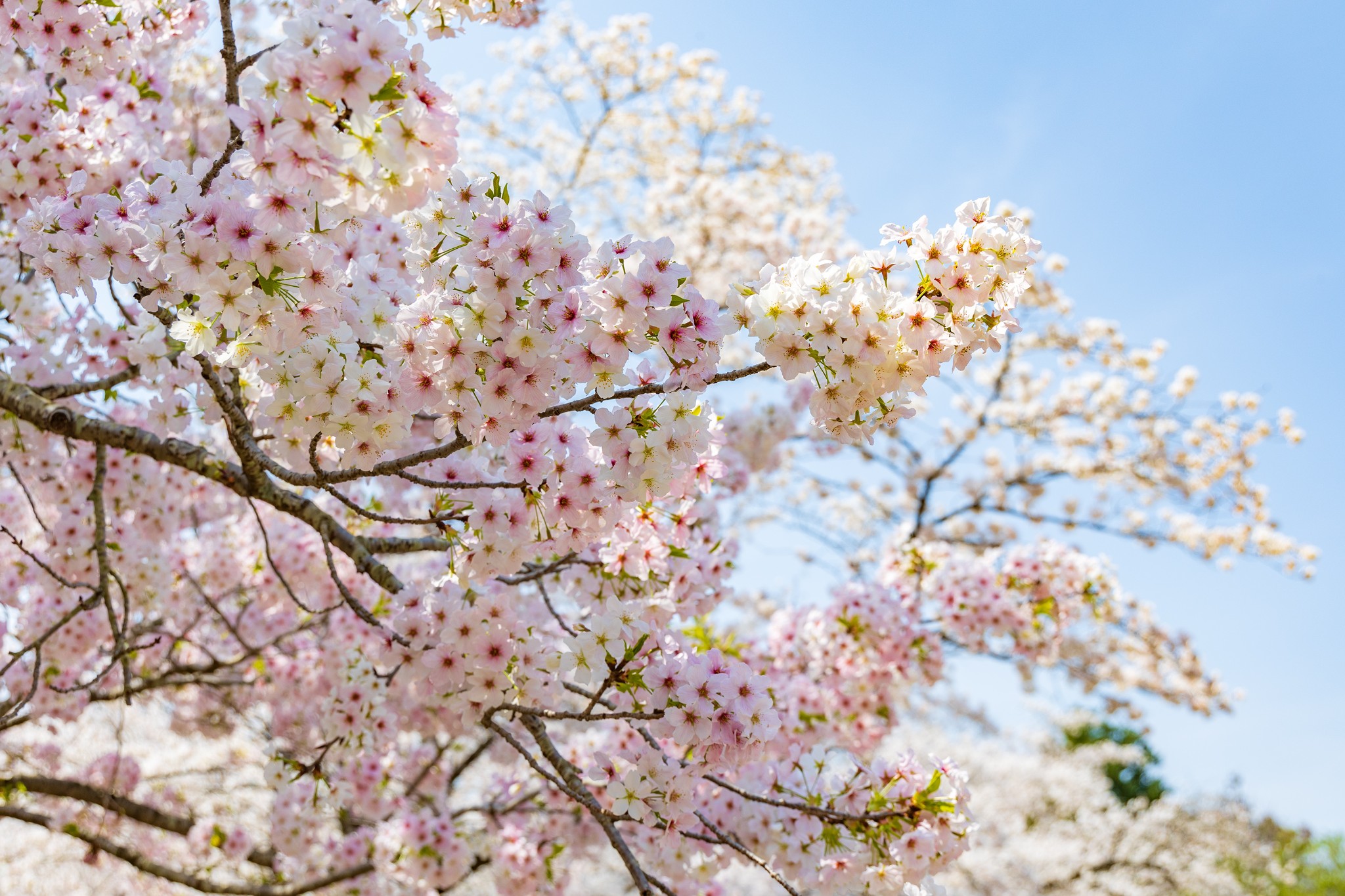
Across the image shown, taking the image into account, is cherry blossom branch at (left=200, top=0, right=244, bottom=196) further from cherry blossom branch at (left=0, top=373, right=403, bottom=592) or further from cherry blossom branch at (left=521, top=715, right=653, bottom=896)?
cherry blossom branch at (left=521, top=715, right=653, bottom=896)

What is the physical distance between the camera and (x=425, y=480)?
2475 millimetres

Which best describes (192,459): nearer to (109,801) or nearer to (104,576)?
(104,576)

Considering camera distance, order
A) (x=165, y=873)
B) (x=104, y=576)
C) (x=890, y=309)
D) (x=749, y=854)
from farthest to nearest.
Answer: (x=165, y=873), (x=104, y=576), (x=749, y=854), (x=890, y=309)

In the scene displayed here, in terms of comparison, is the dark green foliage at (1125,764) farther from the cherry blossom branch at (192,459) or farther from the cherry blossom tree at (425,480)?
the cherry blossom branch at (192,459)

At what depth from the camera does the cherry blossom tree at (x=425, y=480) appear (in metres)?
2.08

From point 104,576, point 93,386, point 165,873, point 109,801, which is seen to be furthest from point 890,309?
point 165,873

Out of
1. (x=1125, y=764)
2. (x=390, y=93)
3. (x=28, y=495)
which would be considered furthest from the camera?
(x=1125, y=764)

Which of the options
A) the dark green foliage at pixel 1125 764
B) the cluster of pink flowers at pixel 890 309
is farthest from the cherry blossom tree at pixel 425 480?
the dark green foliage at pixel 1125 764

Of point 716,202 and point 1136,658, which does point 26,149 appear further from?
point 1136,658

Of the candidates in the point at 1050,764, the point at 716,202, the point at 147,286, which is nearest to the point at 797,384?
the point at 716,202

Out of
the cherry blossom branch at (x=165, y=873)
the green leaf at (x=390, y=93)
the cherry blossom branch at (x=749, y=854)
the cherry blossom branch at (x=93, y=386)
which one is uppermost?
the cherry blossom branch at (x=93, y=386)

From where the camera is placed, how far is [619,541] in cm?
333

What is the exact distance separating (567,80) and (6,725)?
11.9m

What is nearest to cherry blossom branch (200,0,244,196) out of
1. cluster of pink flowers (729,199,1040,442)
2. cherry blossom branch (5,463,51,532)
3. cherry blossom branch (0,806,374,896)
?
cluster of pink flowers (729,199,1040,442)
